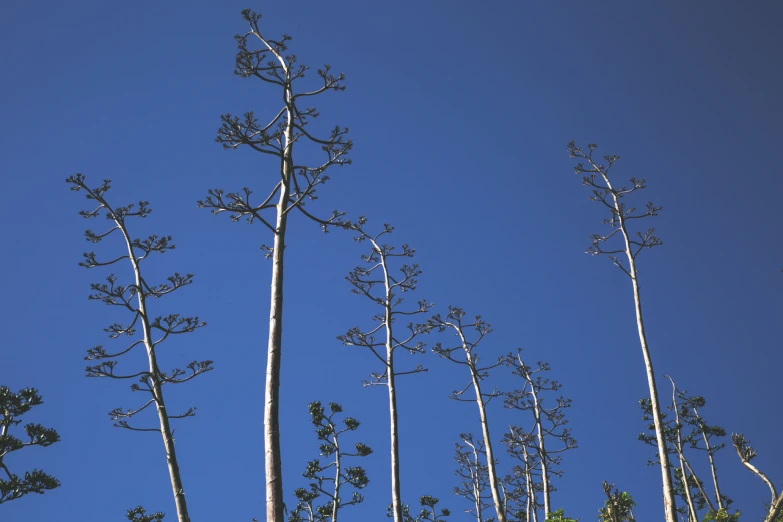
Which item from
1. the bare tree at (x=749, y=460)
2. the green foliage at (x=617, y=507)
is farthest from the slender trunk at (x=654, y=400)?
the bare tree at (x=749, y=460)

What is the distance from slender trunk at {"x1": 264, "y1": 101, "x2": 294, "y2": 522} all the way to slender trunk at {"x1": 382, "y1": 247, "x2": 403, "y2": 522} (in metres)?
7.17

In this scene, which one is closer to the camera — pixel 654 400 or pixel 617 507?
pixel 617 507

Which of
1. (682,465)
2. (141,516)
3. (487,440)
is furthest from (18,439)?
(682,465)

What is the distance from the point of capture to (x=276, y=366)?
6.48 metres

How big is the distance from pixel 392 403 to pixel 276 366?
8116 millimetres

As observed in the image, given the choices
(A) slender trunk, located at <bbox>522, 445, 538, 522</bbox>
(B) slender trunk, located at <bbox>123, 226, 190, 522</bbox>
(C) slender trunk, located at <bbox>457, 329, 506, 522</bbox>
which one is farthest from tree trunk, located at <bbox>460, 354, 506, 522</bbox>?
(B) slender trunk, located at <bbox>123, 226, 190, 522</bbox>

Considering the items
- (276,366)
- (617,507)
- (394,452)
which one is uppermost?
(394,452)

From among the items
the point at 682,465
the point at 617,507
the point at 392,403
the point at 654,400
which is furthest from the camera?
the point at 682,465

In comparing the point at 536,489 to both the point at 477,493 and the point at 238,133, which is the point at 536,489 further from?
the point at 238,133

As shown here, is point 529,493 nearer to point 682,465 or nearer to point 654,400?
point 682,465

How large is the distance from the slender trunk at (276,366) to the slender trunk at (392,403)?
717cm

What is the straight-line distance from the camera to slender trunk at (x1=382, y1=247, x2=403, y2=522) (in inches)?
495

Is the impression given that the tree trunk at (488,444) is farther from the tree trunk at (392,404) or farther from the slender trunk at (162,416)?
the slender trunk at (162,416)

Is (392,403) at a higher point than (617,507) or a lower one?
higher
